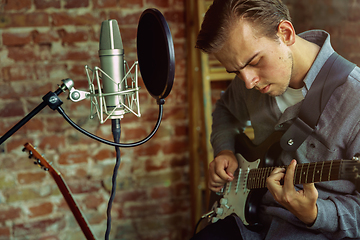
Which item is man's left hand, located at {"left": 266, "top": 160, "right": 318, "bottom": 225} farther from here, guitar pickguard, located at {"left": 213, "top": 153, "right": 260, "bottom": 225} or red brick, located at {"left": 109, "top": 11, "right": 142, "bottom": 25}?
red brick, located at {"left": 109, "top": 11, "right": 142, "bottom": 25}

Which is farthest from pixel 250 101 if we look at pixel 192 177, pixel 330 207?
pixel 192 177

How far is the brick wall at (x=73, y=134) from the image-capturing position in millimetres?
1577

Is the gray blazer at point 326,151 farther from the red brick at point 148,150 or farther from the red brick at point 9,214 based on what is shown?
the red brick at point 9,214

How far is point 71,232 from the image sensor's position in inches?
67.9

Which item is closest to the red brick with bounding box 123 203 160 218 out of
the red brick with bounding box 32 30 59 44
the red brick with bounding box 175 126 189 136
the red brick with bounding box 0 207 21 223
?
the red brick with bounding box 175 126 189 136

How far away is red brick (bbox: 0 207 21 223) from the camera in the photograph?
1.63 metres

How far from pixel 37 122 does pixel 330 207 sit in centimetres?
131

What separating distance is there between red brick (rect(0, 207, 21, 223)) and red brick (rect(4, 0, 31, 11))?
93 cm

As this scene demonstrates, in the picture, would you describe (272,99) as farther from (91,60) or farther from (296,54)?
(91,60)

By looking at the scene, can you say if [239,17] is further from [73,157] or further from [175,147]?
[73,157]

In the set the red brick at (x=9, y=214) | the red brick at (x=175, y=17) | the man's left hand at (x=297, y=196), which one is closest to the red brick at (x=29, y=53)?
the red brick at (x=175, y=17)

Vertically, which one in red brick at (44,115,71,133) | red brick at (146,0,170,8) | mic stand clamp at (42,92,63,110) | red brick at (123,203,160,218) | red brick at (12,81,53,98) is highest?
red brick at (146,0,170,8)

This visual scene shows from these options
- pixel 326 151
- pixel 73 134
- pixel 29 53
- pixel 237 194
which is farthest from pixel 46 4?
pixel 326 151

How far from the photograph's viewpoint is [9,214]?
163 cm
